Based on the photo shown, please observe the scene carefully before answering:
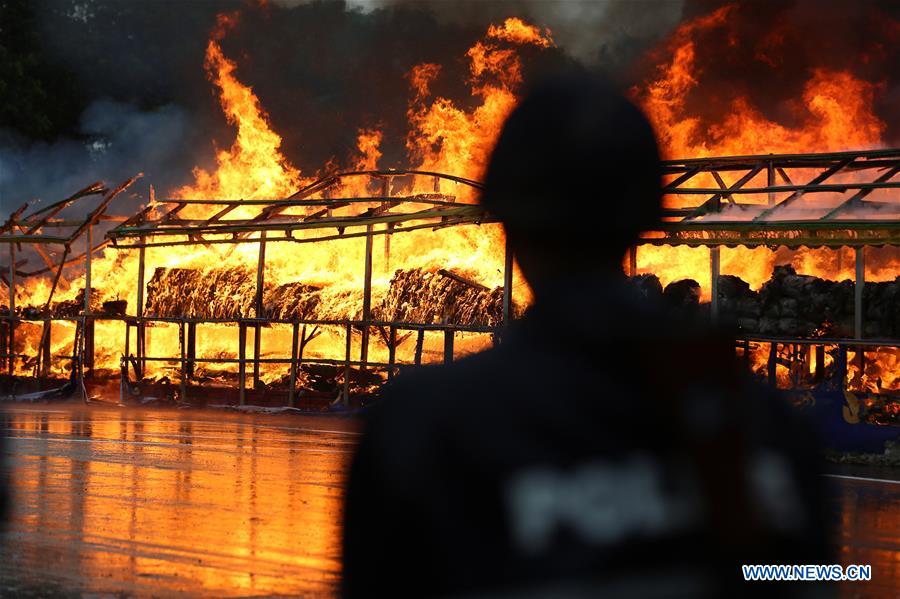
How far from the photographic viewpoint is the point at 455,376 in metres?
1.92

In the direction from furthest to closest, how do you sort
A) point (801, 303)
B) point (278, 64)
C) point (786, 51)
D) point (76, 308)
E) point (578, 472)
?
point (278, 64) < point (76, 308) < point (786, 51) < point (801, 303) < point (578, 472)

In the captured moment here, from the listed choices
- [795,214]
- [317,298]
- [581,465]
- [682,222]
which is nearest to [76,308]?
[317,298]

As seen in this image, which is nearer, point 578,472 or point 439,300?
point 578,472

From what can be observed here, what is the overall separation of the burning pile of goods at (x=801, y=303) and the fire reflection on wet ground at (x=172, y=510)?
772 centimetres

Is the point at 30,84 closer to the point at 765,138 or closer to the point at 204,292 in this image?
the point at 204,292

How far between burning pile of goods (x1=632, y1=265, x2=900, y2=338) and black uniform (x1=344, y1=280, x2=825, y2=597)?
2190 centimetres

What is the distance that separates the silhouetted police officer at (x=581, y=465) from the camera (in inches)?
72.6

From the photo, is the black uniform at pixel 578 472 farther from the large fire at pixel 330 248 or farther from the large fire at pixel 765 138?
the large fire at pixel 765 138

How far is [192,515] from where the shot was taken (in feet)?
38.7

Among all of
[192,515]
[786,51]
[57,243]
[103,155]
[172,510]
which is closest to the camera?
[192,515]

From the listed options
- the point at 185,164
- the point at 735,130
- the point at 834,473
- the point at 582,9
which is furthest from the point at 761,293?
the point at 185,164

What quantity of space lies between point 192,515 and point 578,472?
33.9ft

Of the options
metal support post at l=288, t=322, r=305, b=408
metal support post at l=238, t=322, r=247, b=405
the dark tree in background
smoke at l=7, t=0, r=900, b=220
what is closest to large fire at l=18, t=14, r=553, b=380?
metal support post at l=238, t=322, r=247, b=405

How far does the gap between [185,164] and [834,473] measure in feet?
103
